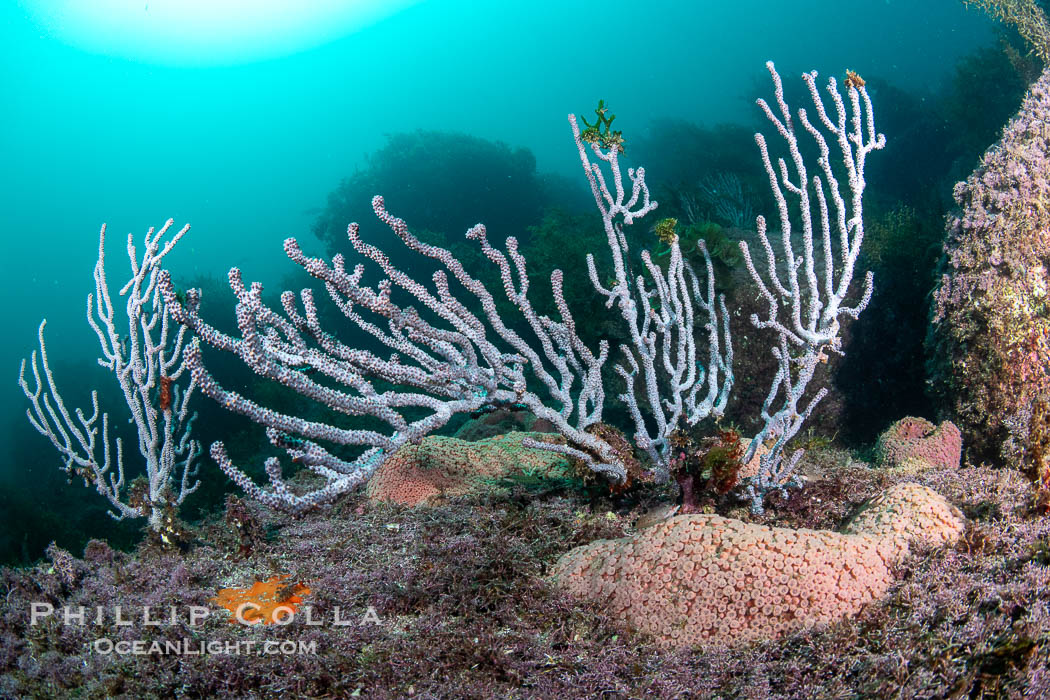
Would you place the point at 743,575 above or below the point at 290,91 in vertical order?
below

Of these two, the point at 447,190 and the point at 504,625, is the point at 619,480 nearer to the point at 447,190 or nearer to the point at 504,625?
the point at 504,625

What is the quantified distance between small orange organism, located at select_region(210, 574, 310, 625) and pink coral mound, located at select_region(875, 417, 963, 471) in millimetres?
4574

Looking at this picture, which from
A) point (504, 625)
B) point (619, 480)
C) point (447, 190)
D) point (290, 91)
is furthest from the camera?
point (290, 91)

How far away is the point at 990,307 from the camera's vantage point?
4203 millimetres

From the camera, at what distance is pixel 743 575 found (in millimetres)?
2309

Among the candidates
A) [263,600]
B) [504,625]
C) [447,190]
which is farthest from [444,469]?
[447,190]

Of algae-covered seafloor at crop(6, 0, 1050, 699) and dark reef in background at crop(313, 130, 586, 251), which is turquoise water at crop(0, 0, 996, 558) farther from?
algae-covered seafloor at crop(6, 0, 1050, 699)

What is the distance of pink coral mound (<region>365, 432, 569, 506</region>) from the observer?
4281 mm

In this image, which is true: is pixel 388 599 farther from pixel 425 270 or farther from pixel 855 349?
pixel 425 270

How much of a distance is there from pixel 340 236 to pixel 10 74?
10318cm

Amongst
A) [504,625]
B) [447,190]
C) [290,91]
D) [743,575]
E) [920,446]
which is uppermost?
[290,91]

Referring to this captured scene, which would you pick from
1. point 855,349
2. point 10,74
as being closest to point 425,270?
point 855,349

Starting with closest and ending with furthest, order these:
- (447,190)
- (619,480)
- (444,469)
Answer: (619,480) < (444,469) < (447,190)

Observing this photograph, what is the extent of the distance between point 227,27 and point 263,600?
136 m
